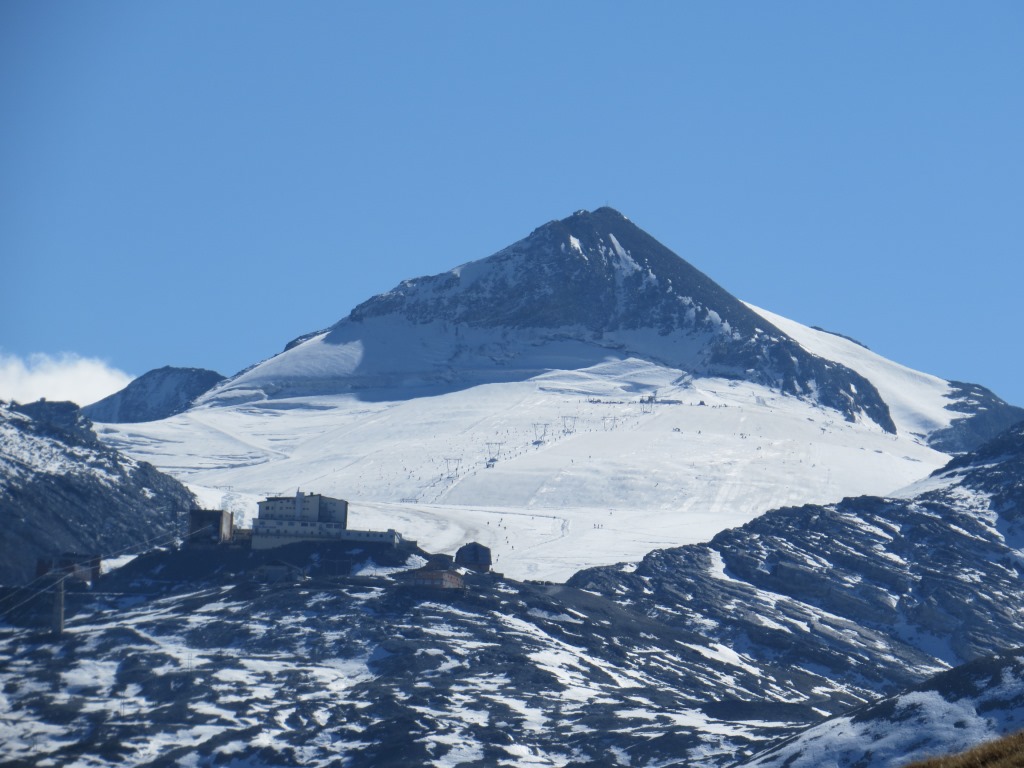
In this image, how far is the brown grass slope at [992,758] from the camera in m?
63.1

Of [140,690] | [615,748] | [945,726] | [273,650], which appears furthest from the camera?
[273,650]

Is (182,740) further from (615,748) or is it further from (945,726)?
(945,726)

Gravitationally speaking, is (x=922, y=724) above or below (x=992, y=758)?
below

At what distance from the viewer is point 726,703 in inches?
7510

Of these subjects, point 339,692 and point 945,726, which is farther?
point 339,692

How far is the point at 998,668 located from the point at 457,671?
158 feet

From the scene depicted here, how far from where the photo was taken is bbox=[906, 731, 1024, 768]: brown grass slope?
2485 inches

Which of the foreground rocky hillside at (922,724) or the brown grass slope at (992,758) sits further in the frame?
the foreground rocky hillside at (922,724)

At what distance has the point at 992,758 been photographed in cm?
6378

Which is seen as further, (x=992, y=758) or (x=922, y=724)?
(x=922, y=724)

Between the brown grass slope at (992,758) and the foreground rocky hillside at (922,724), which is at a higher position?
the brown grass slope at (992,758)

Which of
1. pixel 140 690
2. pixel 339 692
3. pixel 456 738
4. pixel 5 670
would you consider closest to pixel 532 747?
pixel 456 738

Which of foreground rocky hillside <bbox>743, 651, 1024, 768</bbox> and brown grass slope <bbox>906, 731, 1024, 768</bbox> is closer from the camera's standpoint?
brown grass slope <bbox>906, 731, 1024, 768</bbox>

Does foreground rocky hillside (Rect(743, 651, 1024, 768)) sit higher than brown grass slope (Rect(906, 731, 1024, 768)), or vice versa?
brown grass slope (Rect(906, 731, 1024, 768))
